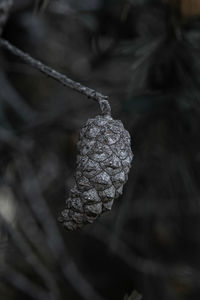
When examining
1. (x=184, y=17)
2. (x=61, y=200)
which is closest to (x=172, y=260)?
(x=61, y=200)

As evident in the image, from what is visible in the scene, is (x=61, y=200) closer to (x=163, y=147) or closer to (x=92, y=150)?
(x=163, y=147)

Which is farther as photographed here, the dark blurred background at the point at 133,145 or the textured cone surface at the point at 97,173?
the dark blurred background at the point at 133,145

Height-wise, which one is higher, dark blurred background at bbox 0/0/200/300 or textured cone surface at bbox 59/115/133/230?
dark blurred background at bbox 0/0/200/300

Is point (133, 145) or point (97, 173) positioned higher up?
point (133, 145)

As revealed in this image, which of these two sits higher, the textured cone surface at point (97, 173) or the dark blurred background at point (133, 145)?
the dark blurred background at point (133, 145)

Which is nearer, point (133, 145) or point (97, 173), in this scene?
point (97, 173)
